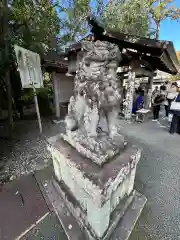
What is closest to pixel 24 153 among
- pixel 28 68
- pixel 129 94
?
pixel 28 68

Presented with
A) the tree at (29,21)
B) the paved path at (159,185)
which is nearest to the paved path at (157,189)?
the paved path at (159,185)

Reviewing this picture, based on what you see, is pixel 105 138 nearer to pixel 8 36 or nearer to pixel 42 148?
pixel 42 148

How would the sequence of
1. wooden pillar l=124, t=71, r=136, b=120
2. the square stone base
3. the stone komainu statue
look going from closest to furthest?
1. the stone komainu statue
2. the square stone base
3. wooden pillar l=124, t=71, r=136, b=120

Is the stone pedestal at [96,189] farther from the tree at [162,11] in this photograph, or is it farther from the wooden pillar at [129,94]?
the tree at [162,11]

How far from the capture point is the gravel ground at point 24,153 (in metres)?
2.48

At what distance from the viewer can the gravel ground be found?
2477 mm

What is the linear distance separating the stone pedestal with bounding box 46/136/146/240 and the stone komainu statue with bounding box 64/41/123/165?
178 mm

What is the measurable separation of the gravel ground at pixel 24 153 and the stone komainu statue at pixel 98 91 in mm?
1574

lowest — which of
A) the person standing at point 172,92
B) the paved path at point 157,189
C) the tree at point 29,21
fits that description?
the paved path at point 157,189

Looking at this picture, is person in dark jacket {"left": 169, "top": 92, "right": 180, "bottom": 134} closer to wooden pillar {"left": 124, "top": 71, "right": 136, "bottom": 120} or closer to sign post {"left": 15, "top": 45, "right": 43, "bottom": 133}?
wooden pillar {"left": 124, "top": 71, "right": 136, "bottom": 120}

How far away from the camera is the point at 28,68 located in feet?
11.1

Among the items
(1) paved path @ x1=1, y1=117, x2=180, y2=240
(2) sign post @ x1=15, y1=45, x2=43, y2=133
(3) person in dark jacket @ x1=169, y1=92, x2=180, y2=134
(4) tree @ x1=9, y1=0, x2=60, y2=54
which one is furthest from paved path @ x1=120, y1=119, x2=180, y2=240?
(4) tree @ x1=9, y1=0, x2=60, y2=54

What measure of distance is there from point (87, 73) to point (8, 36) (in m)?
2.78

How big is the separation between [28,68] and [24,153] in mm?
2101
